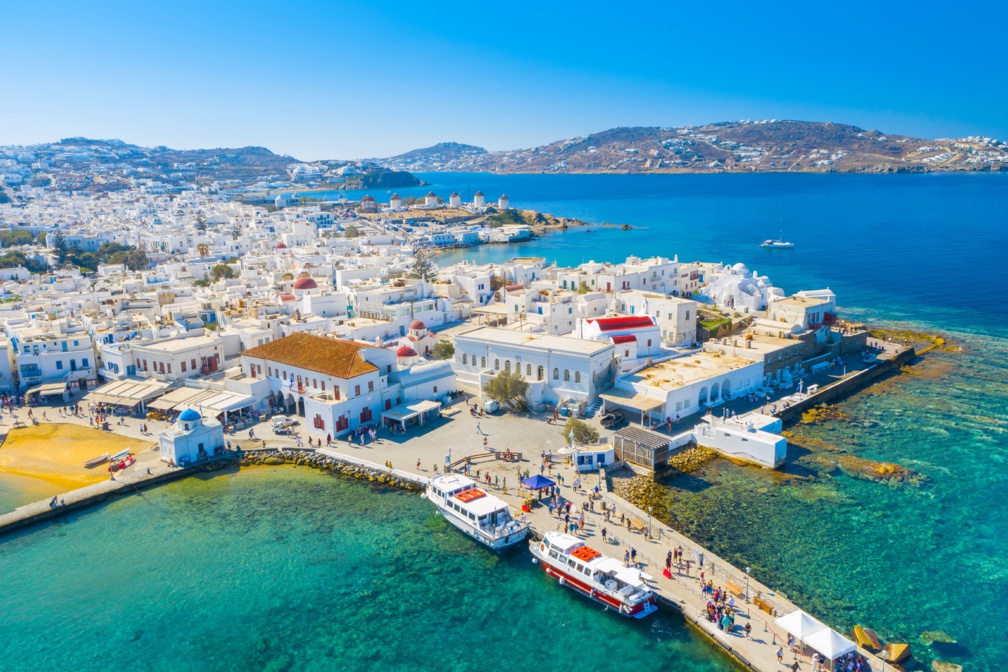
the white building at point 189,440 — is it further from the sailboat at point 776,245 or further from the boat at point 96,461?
the sailboat at point 776,245

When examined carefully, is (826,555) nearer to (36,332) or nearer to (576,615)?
(576,615)

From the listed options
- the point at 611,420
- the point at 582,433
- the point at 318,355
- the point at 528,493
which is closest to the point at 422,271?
the point at 318,355

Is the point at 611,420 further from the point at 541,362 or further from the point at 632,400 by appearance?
the point at 541,362

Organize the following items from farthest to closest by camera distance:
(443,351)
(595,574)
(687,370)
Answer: (443,351) → (687,370) → (595,574)

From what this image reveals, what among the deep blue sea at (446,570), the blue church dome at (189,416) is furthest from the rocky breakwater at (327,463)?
the blue church dome at (189,416)

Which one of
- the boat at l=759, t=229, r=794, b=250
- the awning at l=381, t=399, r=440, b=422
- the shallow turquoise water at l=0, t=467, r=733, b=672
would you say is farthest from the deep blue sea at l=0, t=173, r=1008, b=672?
the boat at l=759, t=229, r=794, b=250

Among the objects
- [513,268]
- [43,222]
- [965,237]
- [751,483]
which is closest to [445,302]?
[513,268]
